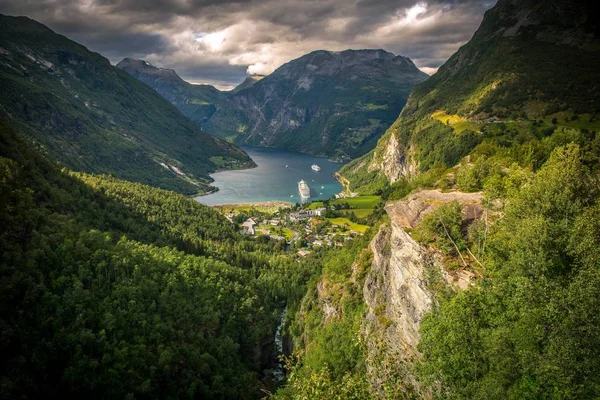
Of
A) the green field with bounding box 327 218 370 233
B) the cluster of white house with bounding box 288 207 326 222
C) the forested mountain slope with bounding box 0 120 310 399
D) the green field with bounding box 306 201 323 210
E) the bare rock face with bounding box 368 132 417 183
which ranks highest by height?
the bare rock face with bounding box 368 132 417 183

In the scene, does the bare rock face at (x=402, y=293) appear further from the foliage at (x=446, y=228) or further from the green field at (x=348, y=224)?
the green field at (x=348, y=224)

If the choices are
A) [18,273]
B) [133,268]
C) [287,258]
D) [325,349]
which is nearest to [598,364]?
[325,349]

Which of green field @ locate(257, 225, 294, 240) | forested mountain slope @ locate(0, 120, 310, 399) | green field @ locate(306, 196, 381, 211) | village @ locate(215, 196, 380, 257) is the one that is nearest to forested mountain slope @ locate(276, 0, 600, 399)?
forested mountain slope @ locate(0, 120, 310, 399)

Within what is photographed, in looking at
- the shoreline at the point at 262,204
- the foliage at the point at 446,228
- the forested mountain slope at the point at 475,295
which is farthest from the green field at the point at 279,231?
the foliage at the point at 446,228

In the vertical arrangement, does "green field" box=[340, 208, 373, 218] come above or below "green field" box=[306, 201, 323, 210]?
below

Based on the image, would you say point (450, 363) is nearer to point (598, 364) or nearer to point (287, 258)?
point (598, 364)

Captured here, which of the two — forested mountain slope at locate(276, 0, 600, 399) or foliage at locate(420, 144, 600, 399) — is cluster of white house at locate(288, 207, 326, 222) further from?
foliage at locate(420, 144, 600, 399)
